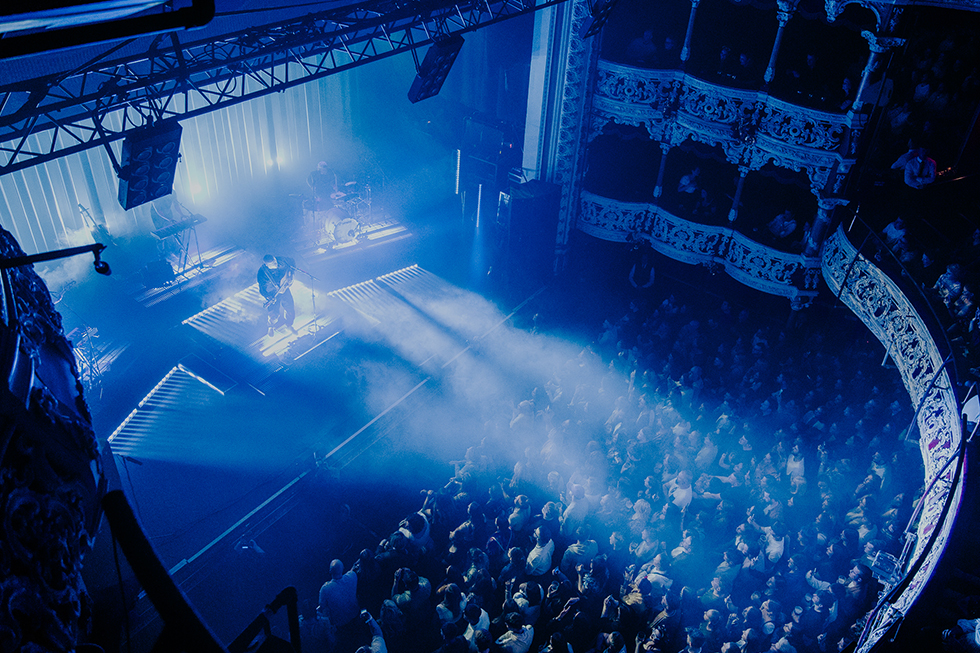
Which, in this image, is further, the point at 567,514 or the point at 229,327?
the point at 229,327

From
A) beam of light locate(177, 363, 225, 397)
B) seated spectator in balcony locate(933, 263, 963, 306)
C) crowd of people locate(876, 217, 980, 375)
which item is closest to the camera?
crowd of people locate(876, 217, 980, 375)

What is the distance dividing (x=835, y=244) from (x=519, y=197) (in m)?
6.19

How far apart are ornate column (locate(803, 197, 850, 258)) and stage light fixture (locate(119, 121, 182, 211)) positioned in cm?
1021

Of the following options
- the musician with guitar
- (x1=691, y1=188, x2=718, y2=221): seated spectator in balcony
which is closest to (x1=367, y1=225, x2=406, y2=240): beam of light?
the musician with guitar

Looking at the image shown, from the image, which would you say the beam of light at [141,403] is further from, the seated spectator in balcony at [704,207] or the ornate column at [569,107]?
the seated spectator in balcony at [704,207]

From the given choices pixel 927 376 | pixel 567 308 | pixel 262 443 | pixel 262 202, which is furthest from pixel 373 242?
pixel 927 376

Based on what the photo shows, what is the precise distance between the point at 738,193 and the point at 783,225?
1.06 meters

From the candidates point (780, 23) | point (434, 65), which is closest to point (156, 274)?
point (434, 65)

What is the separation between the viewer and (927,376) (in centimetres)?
681

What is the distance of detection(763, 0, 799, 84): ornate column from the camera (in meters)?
9.75

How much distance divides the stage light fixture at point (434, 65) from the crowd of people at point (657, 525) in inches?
200

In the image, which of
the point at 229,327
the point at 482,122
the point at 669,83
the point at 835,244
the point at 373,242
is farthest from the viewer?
the point at 482,122

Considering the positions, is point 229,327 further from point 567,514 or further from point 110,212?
point 567,514

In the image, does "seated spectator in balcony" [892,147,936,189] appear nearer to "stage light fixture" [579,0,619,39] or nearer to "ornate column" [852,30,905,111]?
"ornate column" [852,30,905,111]
